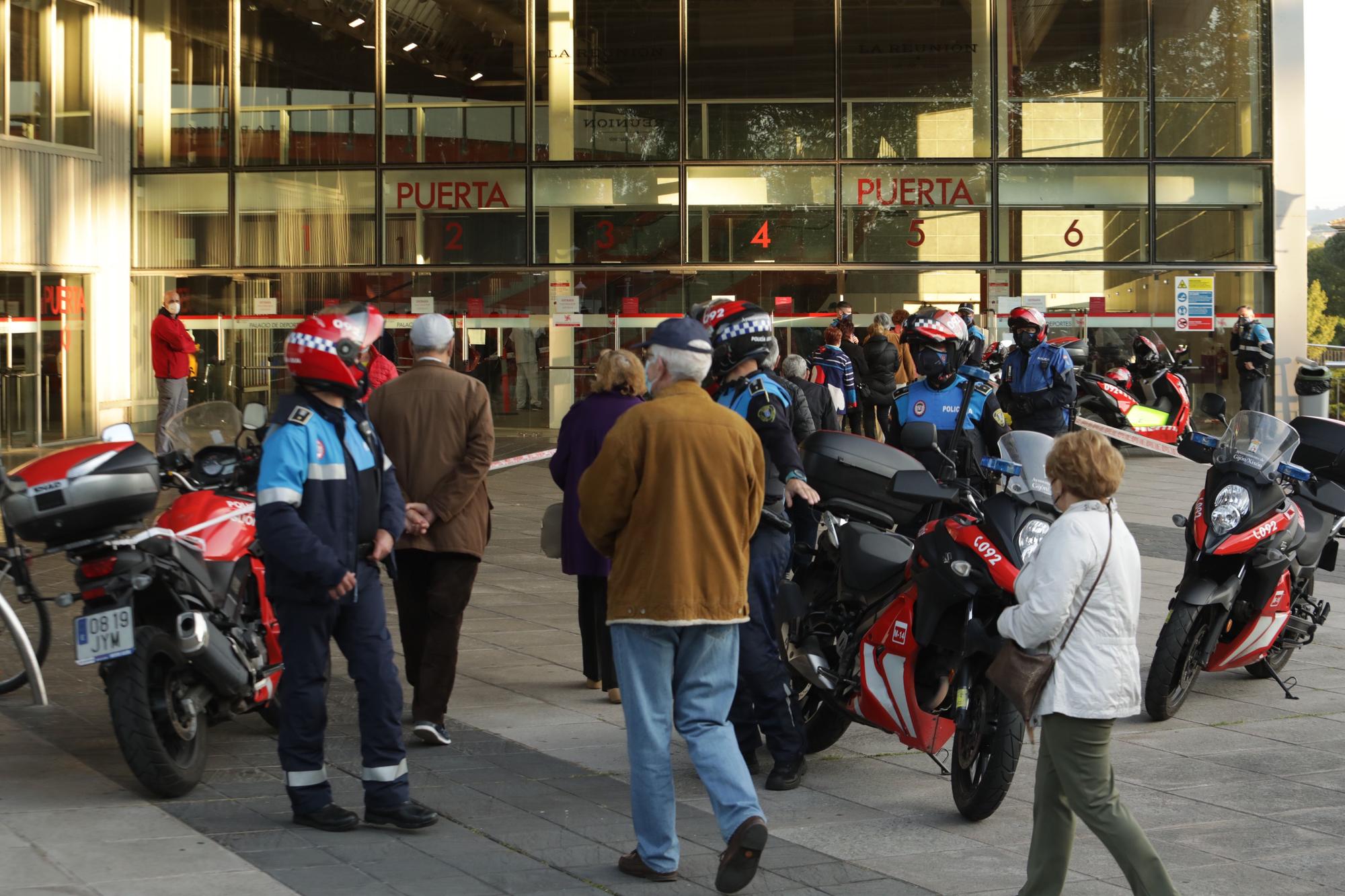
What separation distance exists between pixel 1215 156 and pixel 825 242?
532 centimetres

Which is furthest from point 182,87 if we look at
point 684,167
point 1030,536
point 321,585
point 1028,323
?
point 1030,536

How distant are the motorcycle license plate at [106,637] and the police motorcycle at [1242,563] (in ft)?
13.6

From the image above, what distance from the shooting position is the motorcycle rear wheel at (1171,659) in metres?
6.78

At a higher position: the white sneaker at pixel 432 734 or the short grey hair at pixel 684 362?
the short grey hair at pixel 684 362

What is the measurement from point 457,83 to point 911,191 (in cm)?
647

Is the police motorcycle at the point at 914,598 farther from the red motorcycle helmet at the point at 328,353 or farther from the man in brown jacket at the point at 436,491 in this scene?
the red motorcycle helmet at the point at 328,353

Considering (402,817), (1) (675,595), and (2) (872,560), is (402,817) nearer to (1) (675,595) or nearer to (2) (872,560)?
(1) (675,595)

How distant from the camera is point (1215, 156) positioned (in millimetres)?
21203

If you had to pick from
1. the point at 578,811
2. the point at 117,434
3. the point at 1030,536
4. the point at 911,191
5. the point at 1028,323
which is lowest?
the point at 578,811

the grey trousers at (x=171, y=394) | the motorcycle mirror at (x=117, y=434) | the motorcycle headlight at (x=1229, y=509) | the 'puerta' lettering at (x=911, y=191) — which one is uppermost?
the 'puerta' lettering at (x=911, y=191)

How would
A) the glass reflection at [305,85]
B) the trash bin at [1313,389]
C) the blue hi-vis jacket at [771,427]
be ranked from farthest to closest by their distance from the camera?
the glass reflection at [305,85] → the trash bin at [1313,389] → the blue hi-vis jacket at [771,427]

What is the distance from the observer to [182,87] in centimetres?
2264

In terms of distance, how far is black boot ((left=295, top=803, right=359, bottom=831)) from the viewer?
509 centimetres

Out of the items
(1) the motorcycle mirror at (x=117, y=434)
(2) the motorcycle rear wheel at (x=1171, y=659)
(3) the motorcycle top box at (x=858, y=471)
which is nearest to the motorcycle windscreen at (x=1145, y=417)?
(2) the motorcycle rear wheel at (x=1171, y=659)
